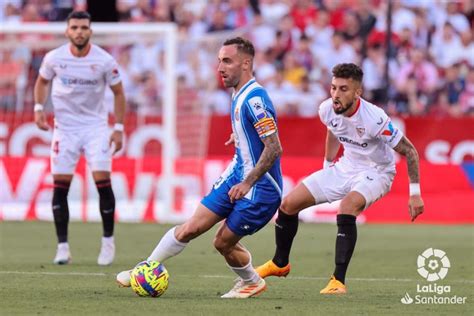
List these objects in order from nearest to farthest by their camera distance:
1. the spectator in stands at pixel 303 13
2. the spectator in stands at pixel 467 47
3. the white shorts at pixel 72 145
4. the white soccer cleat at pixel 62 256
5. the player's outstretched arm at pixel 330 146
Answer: the player's outstretched arm at pixel 330 146 < the white soccer cleat at pixel 62 256 < the white shorts at pixel 72 145 < the spectator in stands at pixel 467 47 < the spectator in stands at pixel 303 13

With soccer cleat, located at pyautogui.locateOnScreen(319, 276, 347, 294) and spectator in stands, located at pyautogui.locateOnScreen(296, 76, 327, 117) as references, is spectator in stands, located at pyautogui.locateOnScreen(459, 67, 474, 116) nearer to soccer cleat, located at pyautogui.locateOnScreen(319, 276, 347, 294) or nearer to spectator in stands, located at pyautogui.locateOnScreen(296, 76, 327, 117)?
spectator in stands, located at pyautogui.locateOnScreen(296, 76, 327, 117)

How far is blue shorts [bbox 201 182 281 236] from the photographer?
945 cm

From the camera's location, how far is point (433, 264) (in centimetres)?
1308

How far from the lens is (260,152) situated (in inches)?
372

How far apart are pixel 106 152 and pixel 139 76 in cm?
830

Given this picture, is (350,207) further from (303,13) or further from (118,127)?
(303,13)

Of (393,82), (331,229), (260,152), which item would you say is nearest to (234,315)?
(260,152)

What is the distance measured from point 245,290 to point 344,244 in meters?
1.06

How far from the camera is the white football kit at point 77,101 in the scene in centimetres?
1315

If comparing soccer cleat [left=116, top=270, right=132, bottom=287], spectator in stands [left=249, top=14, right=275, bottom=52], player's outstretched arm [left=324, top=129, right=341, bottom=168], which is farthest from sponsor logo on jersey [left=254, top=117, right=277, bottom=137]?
spectator in stands [left=249, top=14, right=275, bottom=52]

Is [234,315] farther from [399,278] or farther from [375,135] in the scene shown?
[399,278]

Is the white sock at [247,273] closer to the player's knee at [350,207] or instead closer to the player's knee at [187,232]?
the player's knee at [187,232]

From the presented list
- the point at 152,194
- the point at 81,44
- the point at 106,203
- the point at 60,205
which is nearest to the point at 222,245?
the point at 106,203

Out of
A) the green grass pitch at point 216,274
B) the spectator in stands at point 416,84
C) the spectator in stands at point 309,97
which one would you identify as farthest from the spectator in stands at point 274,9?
the green grass pitch at point 216,274
